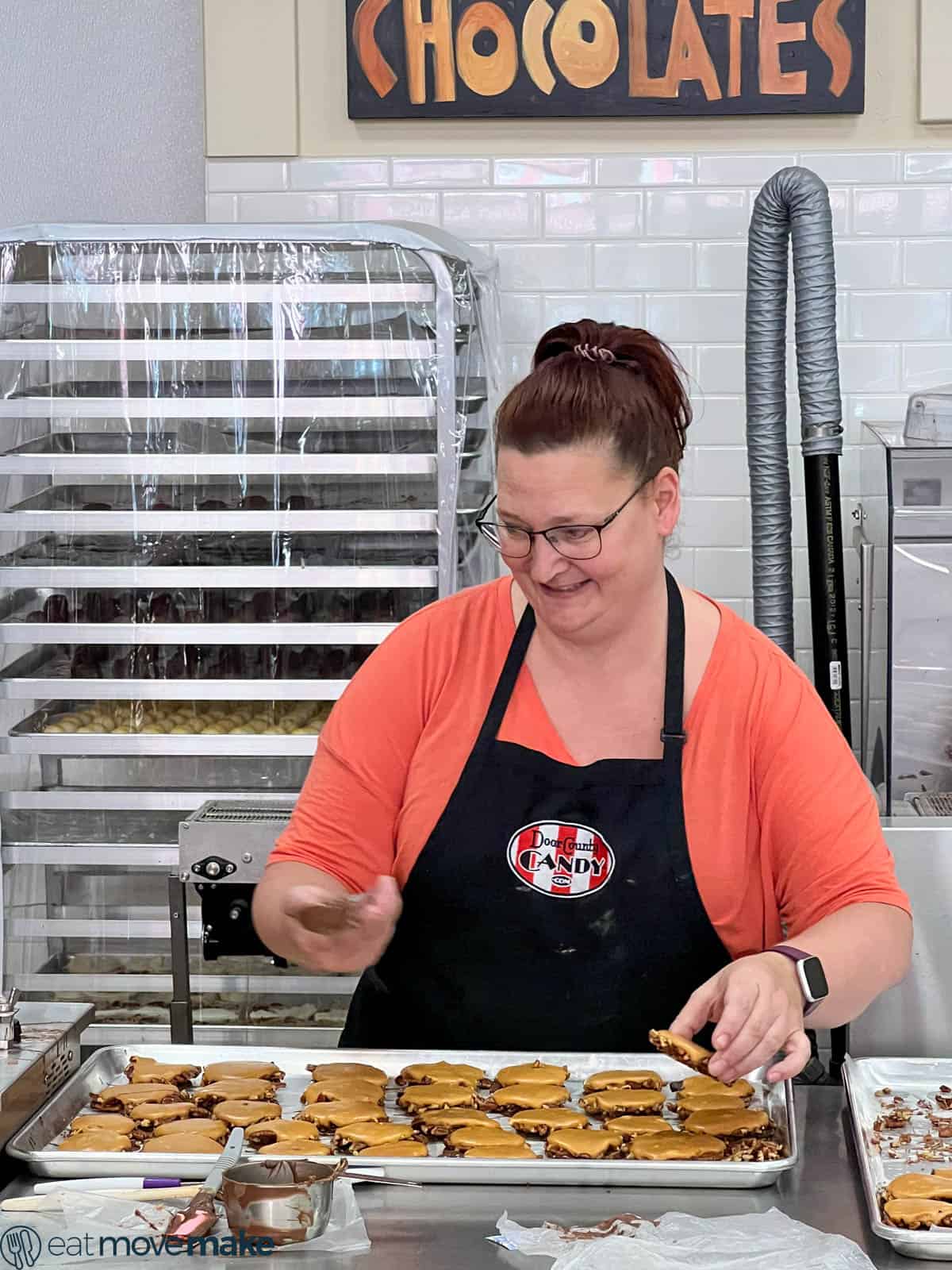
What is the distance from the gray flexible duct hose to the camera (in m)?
3.23

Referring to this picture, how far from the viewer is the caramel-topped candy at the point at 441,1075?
5.92 feet

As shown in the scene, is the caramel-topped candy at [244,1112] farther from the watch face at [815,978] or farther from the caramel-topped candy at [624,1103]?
the watch face at [815,978]

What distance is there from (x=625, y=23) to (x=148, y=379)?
148 centimetres

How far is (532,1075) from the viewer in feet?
5.94

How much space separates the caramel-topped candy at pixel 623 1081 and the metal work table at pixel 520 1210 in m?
0.23

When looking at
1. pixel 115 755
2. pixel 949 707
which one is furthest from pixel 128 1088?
pixel 949 707

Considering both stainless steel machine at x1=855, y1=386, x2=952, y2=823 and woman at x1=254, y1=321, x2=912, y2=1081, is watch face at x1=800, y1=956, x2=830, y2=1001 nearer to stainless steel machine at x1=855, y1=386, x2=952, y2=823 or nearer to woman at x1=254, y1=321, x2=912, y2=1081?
woman at x1=254, y1=321, x2=912, y2=1081

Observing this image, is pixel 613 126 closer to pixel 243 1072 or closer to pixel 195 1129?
pixel 243 1072

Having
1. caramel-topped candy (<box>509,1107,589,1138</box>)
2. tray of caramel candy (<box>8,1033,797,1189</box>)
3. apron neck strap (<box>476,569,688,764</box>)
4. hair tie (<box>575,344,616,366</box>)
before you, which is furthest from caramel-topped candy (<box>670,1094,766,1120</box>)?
hair tie (<box>575,344,616,366</box>)

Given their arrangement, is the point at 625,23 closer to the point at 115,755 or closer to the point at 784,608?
the point at 784,608

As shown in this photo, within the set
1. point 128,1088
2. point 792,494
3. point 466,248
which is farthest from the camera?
point 792,494

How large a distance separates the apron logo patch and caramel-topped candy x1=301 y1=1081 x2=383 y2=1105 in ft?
1.18

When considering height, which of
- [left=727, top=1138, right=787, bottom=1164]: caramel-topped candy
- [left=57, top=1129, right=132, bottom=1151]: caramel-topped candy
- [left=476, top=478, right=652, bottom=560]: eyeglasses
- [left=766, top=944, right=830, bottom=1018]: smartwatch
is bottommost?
[left=727, top=1138, right=787, bottom=1164]: caramel-topped candy

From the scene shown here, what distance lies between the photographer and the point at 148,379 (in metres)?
3.22
